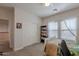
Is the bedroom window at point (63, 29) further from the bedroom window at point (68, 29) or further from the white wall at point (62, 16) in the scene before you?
the white wall at point (62, 16)

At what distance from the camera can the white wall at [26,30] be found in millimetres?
3378

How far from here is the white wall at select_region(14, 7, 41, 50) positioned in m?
3.38

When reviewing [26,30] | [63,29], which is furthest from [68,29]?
[26,30]

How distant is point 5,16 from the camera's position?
4566 millimetres

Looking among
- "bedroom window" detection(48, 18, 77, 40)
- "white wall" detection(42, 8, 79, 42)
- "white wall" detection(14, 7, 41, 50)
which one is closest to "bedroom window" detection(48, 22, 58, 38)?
"bedroom window" detection(48, 18, 77, 40)

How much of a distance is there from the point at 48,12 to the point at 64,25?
2.19 feet

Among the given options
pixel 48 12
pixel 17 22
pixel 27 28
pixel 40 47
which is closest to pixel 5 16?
pixel 17 22

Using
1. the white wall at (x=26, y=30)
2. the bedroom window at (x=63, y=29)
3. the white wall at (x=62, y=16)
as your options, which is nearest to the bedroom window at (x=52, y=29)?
the bedroom window at (x=63, y=29)

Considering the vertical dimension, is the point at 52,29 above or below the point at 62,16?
below

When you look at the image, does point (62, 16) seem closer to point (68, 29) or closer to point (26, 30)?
point (68, 29)

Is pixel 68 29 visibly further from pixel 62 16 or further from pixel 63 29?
pixel 62 16

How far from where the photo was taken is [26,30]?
3650mm

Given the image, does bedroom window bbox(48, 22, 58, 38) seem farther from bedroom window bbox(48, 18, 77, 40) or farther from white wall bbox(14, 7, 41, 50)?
white wall bbox(14, 7, 41, 50)

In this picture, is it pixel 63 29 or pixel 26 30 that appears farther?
pixel 26 30
